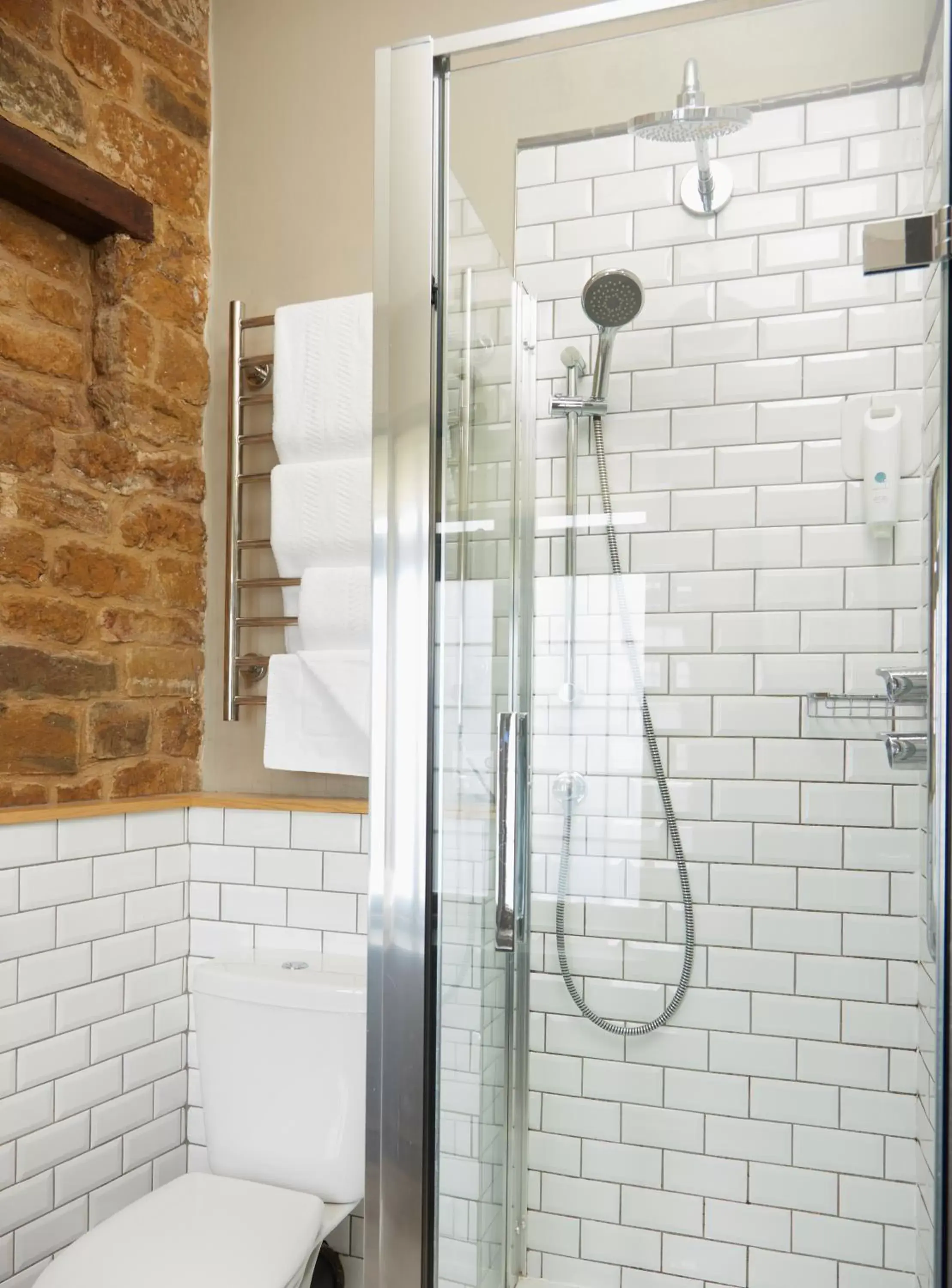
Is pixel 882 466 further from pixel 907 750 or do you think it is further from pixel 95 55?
pixel 95 55

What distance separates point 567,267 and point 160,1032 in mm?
1703

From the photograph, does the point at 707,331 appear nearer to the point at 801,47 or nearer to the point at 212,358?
the point at 801,47

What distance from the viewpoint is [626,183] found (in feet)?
4.17

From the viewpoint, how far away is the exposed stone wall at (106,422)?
1.91 m

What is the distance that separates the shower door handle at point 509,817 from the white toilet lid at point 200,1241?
701 mm

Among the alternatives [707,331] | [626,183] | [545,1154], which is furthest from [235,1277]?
[626,183]

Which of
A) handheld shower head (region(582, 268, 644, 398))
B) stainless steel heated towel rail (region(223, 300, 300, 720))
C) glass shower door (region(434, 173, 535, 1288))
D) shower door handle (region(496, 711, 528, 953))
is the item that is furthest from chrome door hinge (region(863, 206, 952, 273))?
stainless steel heated towel rail (region(223, 300, 300, 720))

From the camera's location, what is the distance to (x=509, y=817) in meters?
1.35

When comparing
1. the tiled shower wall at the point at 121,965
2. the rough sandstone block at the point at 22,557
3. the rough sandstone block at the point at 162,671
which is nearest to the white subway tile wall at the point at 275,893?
the tiled shower wall at the point at 121,965

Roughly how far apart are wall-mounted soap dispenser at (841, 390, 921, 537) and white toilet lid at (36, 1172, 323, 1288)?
54.7 inches

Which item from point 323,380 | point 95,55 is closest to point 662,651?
point 323,380

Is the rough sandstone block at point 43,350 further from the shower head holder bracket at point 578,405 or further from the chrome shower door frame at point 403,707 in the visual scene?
the shower head holder bracket at point 578,405

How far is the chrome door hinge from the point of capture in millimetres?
1127

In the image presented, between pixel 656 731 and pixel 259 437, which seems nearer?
pixel 656 731
